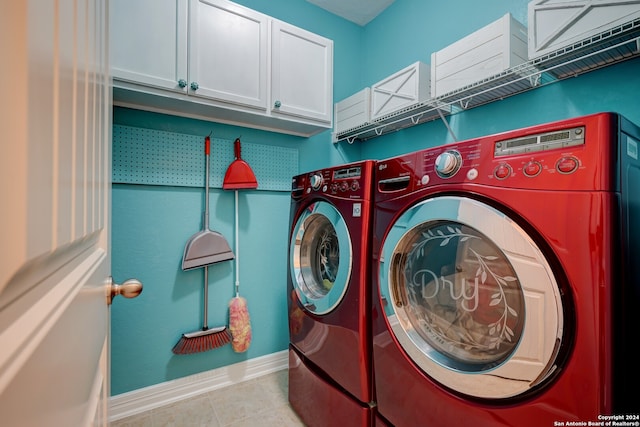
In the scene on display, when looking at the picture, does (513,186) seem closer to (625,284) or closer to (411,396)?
(625,284)

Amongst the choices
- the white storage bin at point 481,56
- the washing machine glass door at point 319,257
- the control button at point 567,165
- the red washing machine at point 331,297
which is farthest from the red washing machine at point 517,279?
the white storage bin at point 481,56

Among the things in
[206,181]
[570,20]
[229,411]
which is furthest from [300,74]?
[229,411]

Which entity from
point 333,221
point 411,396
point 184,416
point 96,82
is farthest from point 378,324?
point 184,416

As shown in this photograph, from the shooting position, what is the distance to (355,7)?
7.26 ft

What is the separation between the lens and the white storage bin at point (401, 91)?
1620 millimetres

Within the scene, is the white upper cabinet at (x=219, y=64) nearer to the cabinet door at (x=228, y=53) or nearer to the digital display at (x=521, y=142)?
the cabinet door at (x=228, y=53)

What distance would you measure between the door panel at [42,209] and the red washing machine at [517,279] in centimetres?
81

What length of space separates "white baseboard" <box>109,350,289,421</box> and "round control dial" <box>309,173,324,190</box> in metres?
1.35

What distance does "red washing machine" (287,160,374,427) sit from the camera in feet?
3.64

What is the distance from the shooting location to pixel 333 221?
49.4 inches

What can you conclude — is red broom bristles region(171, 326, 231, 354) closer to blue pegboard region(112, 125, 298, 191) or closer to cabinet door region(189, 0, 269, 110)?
blue pegboard region(112, 125, 298, 191)

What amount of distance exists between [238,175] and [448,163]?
1.37 m

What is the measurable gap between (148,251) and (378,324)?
138cm

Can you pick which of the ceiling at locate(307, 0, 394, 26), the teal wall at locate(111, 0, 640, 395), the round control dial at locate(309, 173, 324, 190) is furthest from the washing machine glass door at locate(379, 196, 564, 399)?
the ceiling at locate(307, 0, 394, 26)
